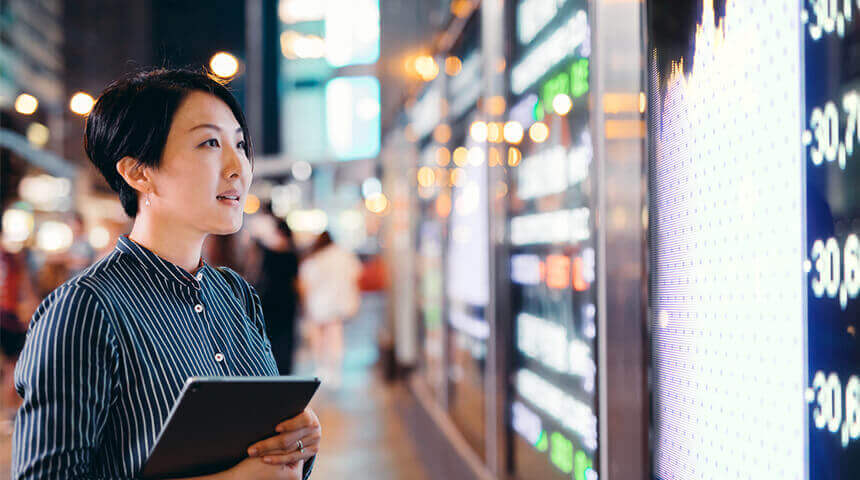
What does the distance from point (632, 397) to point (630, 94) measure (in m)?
0.78

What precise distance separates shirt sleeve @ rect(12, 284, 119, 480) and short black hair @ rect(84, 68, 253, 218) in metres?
0.28

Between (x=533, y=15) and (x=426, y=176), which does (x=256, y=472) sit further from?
(x=426, y=176)

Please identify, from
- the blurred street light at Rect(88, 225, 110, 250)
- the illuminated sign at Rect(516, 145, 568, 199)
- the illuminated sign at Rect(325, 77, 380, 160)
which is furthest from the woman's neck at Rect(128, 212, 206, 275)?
the illuminated sign at Rect(325, 77, 380, 160)

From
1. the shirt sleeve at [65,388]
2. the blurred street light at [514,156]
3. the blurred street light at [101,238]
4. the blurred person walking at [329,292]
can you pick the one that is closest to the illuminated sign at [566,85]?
the blurred street light at [514,156]

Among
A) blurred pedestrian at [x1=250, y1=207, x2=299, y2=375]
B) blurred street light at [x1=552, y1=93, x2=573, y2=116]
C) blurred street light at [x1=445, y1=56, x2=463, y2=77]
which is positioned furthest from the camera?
blurred pedestrian at [x1=250, y1=207, x2=299, y2=375]

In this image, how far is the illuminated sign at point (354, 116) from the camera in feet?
26.5

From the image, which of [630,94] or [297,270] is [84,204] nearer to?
[297,270]

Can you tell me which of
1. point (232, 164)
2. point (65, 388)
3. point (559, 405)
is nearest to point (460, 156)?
point (559, 405)

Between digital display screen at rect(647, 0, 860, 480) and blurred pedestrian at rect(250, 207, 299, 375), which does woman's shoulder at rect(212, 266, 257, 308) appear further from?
blurred pedestrian at rect(250, 207, 299, 375)

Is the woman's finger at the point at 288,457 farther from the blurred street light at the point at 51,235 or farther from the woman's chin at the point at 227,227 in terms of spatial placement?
the blurred street light at the point at 51,235

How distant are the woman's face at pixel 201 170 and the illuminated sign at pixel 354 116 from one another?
6.28 metres

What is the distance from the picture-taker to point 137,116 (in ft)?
3.80

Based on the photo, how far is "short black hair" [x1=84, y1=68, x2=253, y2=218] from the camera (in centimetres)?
116

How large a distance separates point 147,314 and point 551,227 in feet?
5.07
